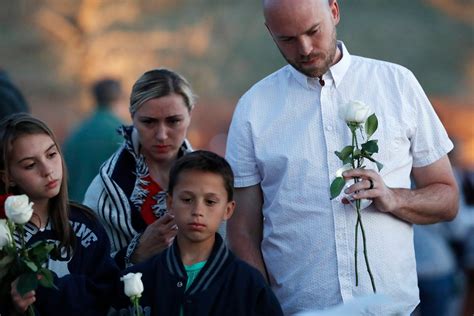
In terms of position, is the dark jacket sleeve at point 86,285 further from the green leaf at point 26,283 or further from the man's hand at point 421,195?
the man's hand at point 421,195

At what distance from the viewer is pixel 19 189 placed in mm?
4262

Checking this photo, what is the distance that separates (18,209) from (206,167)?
0.70 m

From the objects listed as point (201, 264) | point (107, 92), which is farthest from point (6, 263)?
point (107, 92)

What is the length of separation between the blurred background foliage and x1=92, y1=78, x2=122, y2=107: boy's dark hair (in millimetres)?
6430

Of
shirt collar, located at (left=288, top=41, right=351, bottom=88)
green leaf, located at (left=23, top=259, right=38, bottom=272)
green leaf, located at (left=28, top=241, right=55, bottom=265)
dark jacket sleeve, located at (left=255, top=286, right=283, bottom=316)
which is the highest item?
shirt collar, located at (left=288, top=41, right=351, bottom=88)

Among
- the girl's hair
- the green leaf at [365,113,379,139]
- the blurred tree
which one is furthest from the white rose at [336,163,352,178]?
the blurred tree

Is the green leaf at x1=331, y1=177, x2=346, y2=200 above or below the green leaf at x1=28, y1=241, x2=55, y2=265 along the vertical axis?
above

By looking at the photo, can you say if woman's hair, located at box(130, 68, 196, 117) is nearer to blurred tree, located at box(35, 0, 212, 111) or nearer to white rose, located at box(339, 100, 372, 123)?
white rose, located at box(339, 100, 372, 123)

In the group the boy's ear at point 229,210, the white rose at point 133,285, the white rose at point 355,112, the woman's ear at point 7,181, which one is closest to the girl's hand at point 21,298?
the white rose at point 133,285

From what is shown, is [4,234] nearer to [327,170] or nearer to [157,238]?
[157,238]

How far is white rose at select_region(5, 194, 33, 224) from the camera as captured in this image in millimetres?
3723

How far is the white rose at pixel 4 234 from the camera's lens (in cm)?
377

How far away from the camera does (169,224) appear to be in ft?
14.3

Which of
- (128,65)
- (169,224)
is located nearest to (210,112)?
(128,65)
